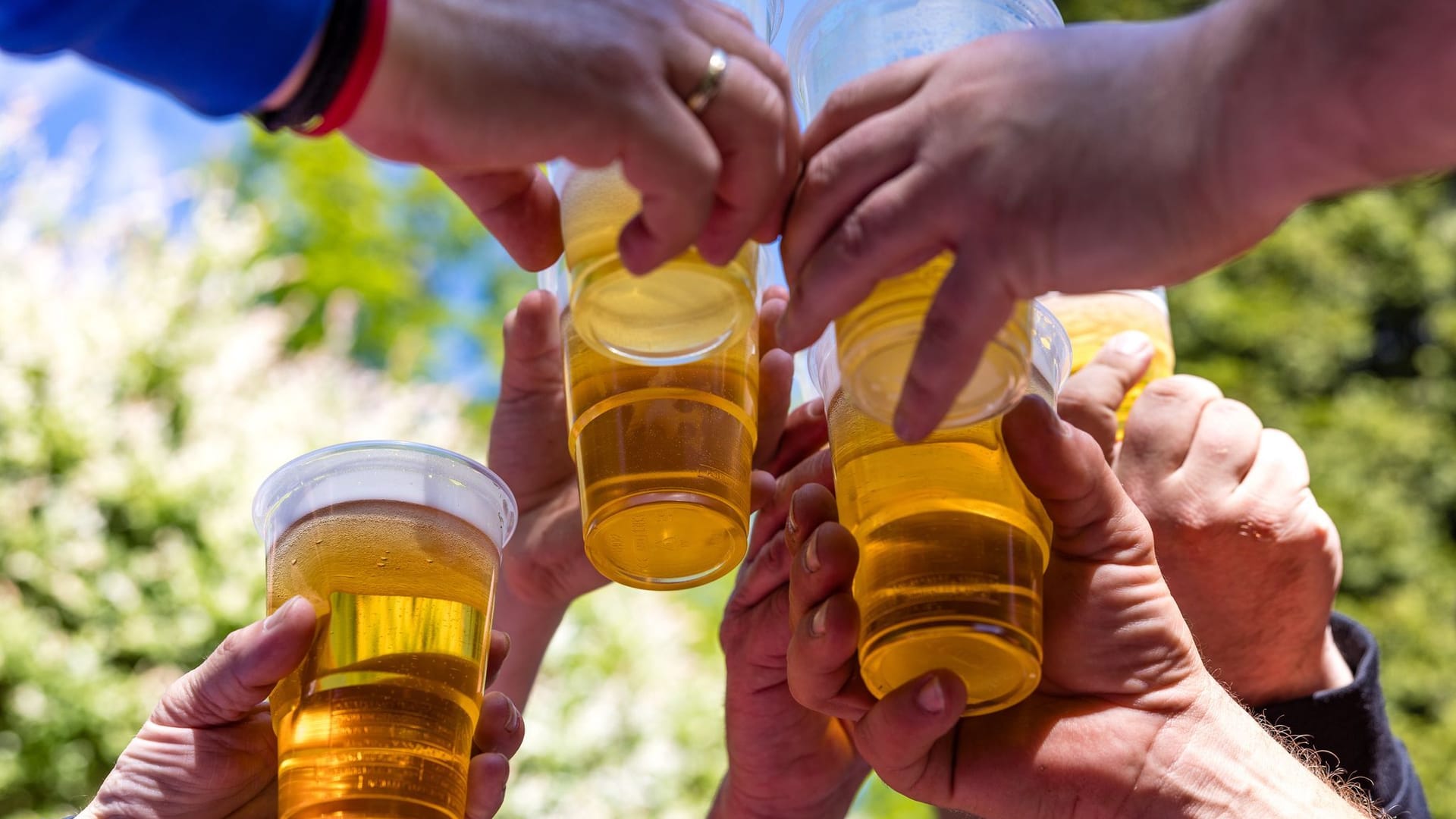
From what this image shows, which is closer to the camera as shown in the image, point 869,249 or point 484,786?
point 869,249

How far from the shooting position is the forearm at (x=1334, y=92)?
3.68ft

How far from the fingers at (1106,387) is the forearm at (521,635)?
120cm

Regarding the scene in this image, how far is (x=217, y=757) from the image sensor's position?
1.63 meters

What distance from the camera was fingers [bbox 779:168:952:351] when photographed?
128 centimetres

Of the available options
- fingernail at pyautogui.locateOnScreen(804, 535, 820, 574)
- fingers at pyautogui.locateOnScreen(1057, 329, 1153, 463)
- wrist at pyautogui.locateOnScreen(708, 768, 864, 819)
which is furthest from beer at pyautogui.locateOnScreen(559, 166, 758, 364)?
wrist at pyautogui.locateOnScreen(708, 768, 864, 819)

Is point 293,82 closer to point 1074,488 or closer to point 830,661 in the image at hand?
point 830,661

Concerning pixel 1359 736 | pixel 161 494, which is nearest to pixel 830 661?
pixel 1359 736

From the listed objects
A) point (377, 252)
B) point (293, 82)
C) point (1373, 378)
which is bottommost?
point (1373, 378)

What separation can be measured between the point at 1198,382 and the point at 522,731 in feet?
4.12

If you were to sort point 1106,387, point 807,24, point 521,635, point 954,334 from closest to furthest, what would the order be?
point 954,334
point 807,24
point 1106,387
point 521,635

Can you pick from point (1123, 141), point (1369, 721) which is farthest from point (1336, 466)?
point (1123, 141)

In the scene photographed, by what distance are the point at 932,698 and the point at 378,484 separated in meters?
0.72

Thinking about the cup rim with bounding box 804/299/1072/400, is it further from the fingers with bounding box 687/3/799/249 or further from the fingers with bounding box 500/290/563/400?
the fingers with bounding box 500/290/563/400

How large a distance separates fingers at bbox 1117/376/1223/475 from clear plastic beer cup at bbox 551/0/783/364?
91cm
